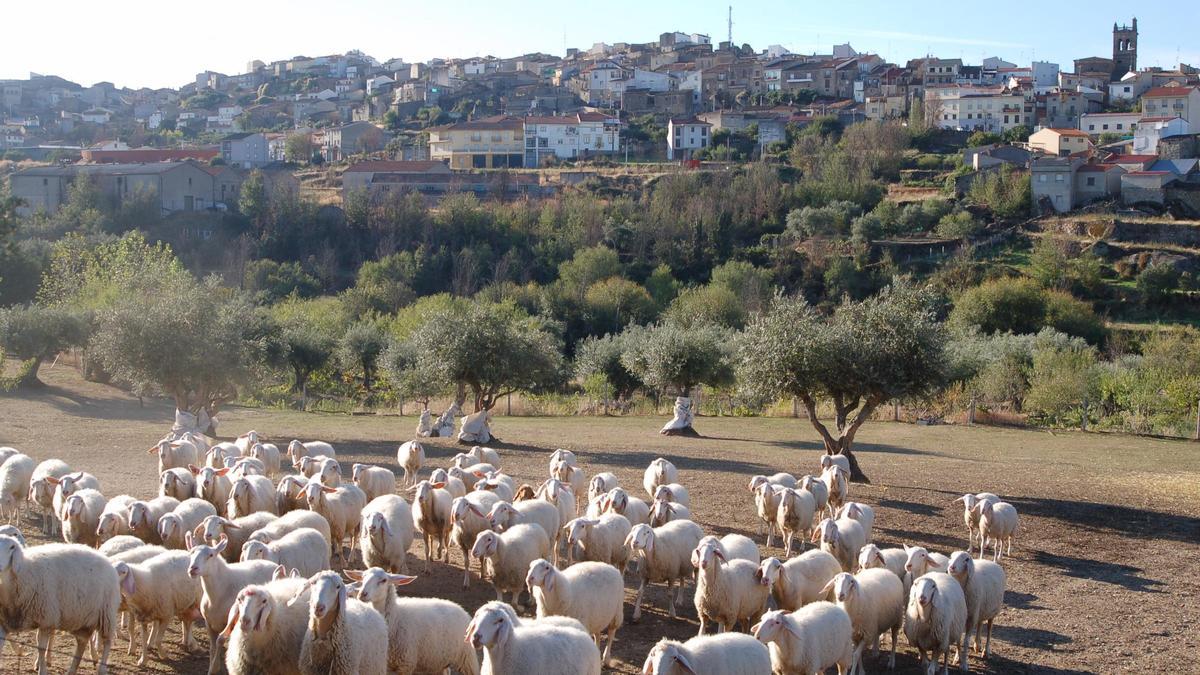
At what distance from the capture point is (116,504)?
51.0ft

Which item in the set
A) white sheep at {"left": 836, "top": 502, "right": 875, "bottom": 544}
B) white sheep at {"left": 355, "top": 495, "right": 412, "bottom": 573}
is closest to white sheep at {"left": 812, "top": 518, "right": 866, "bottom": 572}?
white sheep at {"left": 836, "top": 502, "right": 875, "bottom": 544}

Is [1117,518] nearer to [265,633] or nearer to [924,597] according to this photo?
[924,597]

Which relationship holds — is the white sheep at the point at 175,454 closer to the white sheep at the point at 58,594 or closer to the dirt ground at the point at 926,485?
the dirt ground at the point at 926,485

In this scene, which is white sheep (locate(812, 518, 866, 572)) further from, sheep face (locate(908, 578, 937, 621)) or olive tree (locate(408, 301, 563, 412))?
olive tree (locate(408, 301, 563, 412))

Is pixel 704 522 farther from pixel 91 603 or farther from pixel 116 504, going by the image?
pixel 91 603

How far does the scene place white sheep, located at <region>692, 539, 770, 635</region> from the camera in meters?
13.4

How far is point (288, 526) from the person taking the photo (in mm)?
14547

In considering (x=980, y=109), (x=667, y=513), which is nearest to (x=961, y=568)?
(x=667, y=513)

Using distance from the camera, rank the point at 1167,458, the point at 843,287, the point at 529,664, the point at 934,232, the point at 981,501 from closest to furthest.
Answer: the point at 529,664
the point at 981,501
the point at 1167,458
the point at 843,287
the point at 934,232

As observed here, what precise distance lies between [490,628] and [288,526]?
211 inches

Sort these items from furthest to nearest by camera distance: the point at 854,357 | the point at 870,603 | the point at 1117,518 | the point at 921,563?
1. the point at 854,357
2. the point at 1117,518
3. the point at 921,563
4. the point at 870,603

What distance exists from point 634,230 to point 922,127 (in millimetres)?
41731

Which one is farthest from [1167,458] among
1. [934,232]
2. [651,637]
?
[934,232]

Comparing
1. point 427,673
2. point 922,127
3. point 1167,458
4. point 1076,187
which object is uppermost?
point 922,127
